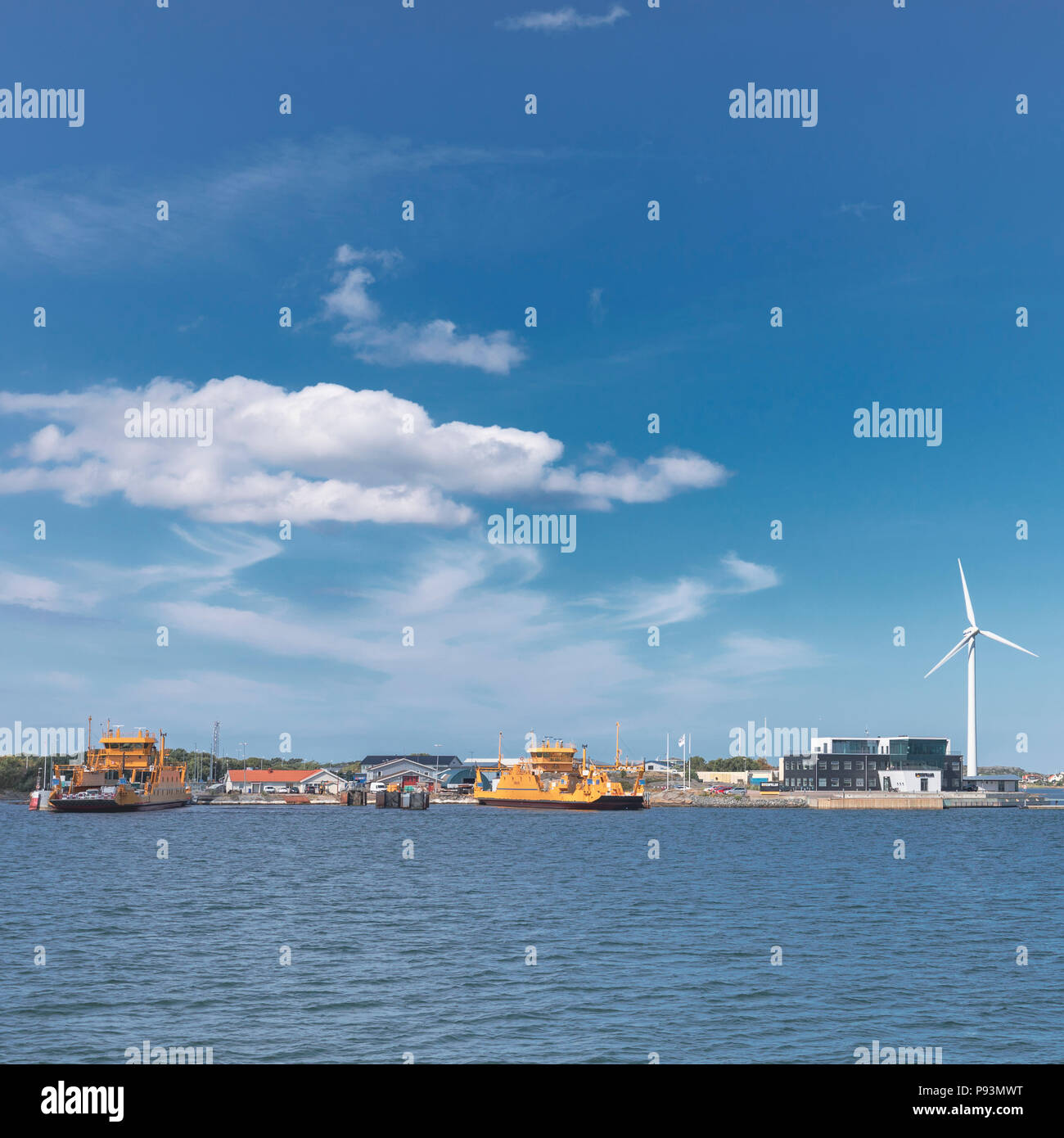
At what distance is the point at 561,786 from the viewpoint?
168 metres

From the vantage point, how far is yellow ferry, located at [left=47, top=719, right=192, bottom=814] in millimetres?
146250

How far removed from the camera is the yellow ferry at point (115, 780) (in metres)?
146

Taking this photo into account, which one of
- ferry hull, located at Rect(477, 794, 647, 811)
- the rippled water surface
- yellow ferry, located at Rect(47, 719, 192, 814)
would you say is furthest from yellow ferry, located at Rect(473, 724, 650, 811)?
the rippled water surface

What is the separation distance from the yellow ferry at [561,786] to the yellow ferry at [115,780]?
5819cm

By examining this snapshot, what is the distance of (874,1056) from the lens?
2295cm

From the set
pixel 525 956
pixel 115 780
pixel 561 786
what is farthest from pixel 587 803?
pixel 525 956

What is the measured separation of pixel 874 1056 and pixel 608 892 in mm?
32866

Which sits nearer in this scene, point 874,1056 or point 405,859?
A: point 874,1056

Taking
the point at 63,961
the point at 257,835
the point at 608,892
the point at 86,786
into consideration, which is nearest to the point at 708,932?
the point at 608,892

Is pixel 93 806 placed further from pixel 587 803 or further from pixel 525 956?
pixel 525 956

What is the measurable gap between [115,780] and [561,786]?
232ft

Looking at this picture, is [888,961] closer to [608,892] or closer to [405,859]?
[608,892]
